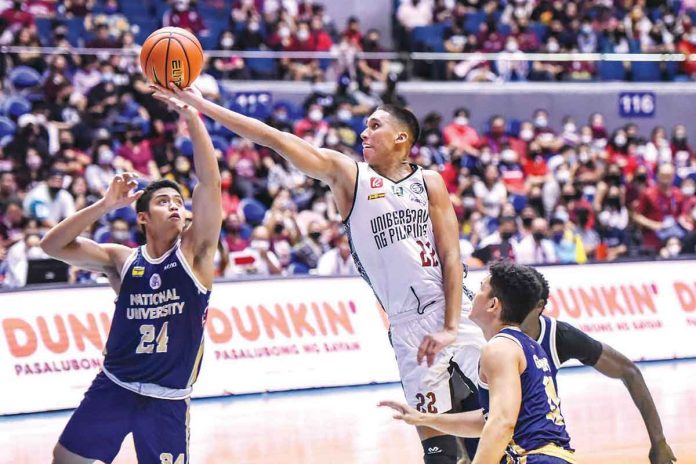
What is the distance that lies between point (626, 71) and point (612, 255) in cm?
677

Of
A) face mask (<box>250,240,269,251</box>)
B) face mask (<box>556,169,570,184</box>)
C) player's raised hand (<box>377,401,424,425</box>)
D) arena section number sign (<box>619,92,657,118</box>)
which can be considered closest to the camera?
player's raised hand (<box>377,401,424,425</box>)

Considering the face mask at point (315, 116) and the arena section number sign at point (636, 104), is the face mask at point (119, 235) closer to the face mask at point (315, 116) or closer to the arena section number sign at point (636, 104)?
the face mask at point (315, 116)

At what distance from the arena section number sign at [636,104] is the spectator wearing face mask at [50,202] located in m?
12.3

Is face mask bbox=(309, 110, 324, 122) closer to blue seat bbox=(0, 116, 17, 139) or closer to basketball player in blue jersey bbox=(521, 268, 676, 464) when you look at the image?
blue seat bbox=(0, 116, 17, 139)

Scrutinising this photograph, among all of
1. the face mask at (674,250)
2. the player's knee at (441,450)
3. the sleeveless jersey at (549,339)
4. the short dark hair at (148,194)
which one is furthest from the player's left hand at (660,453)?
the face mask at (674,250)

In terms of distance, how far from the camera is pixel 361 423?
10.2m

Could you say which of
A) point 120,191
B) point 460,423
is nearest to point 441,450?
point 460,423

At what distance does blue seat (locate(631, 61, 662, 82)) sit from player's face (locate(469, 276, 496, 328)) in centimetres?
1822

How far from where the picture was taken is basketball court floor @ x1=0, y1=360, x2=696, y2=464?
28.8 feet

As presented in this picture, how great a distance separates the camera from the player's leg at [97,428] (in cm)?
552

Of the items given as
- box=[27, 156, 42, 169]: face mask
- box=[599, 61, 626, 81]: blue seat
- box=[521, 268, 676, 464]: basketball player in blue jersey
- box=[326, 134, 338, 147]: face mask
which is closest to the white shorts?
box=[521, 268, 676, 464]: basketball player in blue jersey

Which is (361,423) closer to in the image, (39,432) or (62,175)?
(39,432)

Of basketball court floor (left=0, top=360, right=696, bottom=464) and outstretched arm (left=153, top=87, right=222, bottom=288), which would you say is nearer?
outstretched arm (left=153, top=87, right=222, bottom=288)

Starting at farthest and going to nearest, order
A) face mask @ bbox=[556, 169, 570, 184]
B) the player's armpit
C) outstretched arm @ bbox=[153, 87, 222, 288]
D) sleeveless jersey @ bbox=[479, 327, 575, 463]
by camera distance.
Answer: face mask @ bbox=[556, 169, 570, 184] < outstretched arm @ bbox=[153, 87, 222, 288] < sleeveless jersey @ bbox=[479, 327, 575, 463] < the player's armpit
